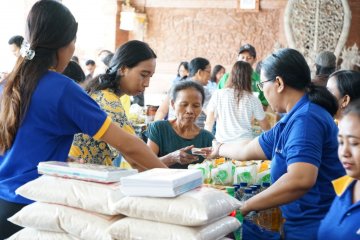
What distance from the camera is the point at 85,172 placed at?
1.80 m

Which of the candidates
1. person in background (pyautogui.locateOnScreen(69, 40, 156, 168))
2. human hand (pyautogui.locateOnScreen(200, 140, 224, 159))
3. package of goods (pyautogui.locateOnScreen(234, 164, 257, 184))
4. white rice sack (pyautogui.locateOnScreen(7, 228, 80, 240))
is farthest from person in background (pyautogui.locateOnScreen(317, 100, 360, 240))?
person in background (pyautogui.locateOnScreen(69, 40, 156, 168))

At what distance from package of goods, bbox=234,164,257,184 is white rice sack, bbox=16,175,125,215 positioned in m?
0.91

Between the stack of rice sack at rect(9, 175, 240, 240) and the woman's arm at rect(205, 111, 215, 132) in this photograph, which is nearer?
the stack of rice sack at rect(9, 175, 240, 240)

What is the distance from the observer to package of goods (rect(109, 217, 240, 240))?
1.62 m

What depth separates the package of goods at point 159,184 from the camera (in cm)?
163

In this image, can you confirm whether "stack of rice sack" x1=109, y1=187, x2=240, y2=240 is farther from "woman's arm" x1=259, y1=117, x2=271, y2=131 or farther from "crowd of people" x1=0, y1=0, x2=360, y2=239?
"woman's arm" x1=259, y1=117, x2=271, y2=131

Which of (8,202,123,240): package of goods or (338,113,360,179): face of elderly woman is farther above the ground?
(338,113,360,179): face of elderly woman

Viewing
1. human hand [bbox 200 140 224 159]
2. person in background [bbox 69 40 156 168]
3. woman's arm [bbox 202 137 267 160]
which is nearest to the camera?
woman's arm [bbox 202 137 267 160]

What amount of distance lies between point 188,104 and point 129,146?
1.71 metres

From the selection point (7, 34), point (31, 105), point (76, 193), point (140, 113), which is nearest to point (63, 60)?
point (31, 105)

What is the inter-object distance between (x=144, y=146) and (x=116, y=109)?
27.0 inches

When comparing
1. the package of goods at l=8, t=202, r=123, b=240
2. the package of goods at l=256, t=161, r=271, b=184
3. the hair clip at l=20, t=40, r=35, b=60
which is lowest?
the package of goods at l=256, t=161, r=271, b=184

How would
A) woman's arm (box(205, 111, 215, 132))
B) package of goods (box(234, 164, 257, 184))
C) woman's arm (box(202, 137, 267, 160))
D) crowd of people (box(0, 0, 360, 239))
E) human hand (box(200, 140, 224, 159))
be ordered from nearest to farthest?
crowd of people (box(0, 0, 360, 239)), package of goods (box(234, 164, 257, 184)), woman's arm (box(202, 137, 267, 160)), human hand (box(200, 140, 224, 159)), woman's arm (box(205, 111, 215, 132))

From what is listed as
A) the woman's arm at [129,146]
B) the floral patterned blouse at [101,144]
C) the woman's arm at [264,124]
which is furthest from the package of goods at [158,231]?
the woman's arm at [264,124]
